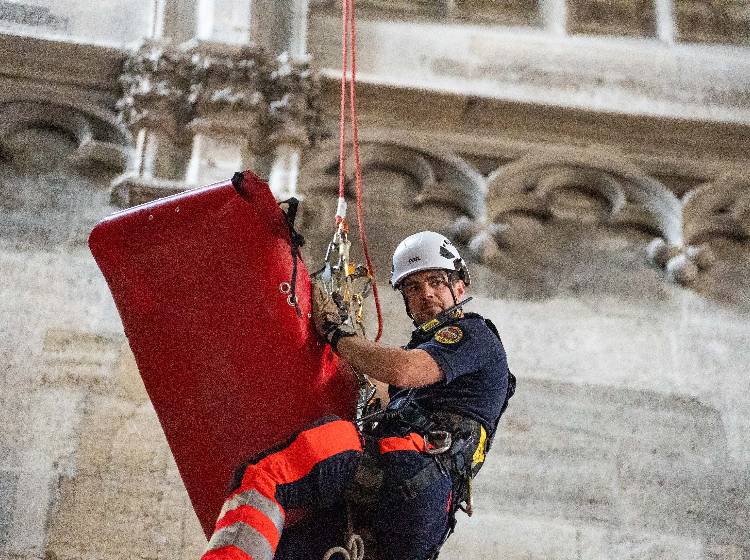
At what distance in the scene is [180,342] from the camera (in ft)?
9.18

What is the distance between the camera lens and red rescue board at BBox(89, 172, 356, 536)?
2758 millimetres

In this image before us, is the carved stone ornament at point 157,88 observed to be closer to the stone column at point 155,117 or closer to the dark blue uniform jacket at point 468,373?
the stone column at point 155,117

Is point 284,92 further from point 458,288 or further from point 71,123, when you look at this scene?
point 458,288

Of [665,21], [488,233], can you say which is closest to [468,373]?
[488,233]

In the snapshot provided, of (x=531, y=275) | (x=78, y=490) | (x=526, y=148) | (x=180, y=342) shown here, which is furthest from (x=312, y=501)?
(x=526, y=148)

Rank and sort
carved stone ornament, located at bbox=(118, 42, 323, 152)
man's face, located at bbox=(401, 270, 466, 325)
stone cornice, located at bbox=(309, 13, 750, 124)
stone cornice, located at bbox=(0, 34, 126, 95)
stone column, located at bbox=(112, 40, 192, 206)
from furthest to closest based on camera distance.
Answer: stone cornice, located at bbox=(309, 13, 750, 124) < stone cornice, located at bbox=(0, 34, 126, 95) < carved stone ornament, located at bbox=(118, 42, 323, 152) < stone column, located at bbox=(112, 40, 192, 206) < man's face, located at bbox=(401, 270, 466, 325)

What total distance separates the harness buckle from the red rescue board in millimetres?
262

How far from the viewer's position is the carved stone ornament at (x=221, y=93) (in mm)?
4785

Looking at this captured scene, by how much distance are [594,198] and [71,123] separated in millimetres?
2485

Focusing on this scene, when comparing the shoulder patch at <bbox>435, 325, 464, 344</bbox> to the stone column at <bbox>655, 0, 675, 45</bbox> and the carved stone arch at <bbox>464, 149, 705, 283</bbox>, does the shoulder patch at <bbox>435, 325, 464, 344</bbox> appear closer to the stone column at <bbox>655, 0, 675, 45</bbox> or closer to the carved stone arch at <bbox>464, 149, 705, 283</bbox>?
the carved stone arch at <bbox>464, 149, 705, 283</bbox>

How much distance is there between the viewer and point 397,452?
271 centimetres

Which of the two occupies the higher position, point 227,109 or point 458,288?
point 227,109

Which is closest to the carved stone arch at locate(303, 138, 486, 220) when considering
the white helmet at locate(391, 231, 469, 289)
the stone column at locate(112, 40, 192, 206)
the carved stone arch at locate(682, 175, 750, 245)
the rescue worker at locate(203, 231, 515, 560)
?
the stone column at locate(112, 40, 192, 206)

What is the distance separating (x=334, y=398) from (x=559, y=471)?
59.0 inches
